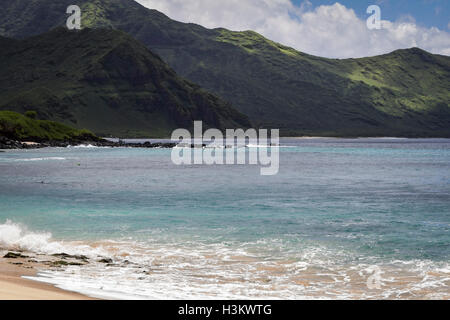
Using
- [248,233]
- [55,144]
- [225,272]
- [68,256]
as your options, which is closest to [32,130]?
[55,144]

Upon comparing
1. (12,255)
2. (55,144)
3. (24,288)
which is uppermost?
(55,144)

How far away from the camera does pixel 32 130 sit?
168375mm

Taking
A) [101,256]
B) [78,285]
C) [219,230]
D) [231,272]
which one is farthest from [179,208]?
[78,285]

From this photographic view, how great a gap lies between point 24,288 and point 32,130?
16502 cm

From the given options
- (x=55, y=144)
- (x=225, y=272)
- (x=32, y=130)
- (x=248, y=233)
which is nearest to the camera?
(x=225, y=272)

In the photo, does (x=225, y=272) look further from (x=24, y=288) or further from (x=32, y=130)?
(x=32, y=130)

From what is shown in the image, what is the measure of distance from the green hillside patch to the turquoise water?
114541mm

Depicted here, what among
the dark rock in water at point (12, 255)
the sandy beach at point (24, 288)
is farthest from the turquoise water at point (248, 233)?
the dark rock in water at point (12, 255)

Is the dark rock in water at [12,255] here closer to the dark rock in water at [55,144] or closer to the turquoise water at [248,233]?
the turquoise water at [248,233]

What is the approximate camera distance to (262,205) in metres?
35.2

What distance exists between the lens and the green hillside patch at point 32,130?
154875mm

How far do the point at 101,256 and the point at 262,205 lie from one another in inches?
669

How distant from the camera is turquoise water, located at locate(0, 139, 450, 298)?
15.8 meters
